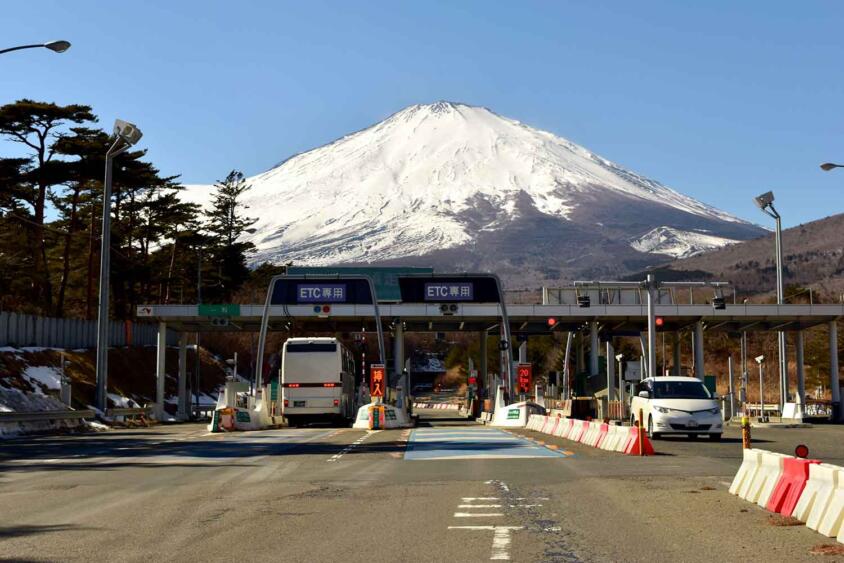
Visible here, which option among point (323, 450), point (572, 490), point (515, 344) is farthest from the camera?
point (515, 344)

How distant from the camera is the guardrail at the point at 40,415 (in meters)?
33.5

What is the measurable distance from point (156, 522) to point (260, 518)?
104 cm

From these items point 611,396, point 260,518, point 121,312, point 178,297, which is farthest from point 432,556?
point 178,297

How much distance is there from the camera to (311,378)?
43.9 m

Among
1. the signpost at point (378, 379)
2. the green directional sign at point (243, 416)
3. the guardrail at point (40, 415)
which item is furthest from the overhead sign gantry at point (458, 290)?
the guardrail at point (40, 415)

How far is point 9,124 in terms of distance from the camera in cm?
6191

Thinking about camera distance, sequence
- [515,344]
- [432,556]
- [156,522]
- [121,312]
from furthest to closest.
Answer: [515,344] < [121,312] < [156,522] < [432,556]

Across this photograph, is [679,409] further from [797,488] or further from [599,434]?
[797,488]

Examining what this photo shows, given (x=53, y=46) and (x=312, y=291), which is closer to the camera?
(x=53, y=46)

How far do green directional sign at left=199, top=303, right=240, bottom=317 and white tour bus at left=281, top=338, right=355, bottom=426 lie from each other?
1342cm

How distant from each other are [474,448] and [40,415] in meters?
16.9

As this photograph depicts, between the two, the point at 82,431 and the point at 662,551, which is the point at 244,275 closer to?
the point at 82,431

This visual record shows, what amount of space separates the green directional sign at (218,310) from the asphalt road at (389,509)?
111 feet

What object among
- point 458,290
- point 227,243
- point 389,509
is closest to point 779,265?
point 458,290
